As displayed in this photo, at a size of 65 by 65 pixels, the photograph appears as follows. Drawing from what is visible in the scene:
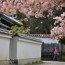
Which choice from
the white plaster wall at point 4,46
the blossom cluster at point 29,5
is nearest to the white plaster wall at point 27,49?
the white plaster wall at point 4,46

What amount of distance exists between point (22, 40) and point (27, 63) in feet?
8.28

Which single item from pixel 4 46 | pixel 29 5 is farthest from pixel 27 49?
pixel 29 5

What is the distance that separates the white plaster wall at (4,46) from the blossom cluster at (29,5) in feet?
38.6

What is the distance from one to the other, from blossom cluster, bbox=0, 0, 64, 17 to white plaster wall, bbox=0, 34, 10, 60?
1176 centimetres

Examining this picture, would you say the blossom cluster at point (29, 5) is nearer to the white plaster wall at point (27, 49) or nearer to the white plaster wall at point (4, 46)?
the white plaster wall at point (4, 46)

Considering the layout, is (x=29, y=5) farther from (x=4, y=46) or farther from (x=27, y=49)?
(x=27, y=49)

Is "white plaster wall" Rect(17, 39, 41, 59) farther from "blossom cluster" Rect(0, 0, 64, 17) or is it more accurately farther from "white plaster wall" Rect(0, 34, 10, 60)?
"blossom cluster" Rect(0, 0, 64, 17)

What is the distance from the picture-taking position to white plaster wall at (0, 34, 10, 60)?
20.7m

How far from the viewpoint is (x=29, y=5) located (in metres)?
8.38

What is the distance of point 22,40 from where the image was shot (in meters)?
26.3

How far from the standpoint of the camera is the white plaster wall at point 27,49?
25323 mm

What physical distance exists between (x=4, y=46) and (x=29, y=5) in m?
13.1

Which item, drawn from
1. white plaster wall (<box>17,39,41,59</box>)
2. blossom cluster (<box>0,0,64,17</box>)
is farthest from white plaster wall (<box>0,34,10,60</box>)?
blossom cluster (<box>0,0,64,17</box>)

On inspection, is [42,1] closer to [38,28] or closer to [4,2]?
[4,2]
